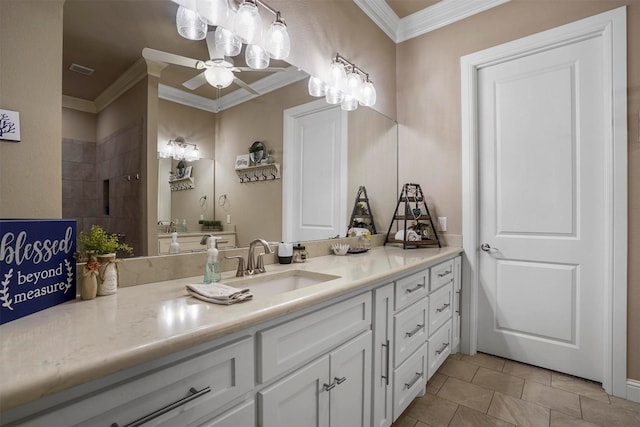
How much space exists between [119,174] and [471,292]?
97.6 inches

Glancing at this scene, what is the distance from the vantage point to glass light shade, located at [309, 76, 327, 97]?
208cm

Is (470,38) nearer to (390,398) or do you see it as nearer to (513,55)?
(513,55)

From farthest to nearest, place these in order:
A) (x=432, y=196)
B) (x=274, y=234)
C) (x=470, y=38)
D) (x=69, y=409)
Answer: (x=432, y=196)
(x=470, y=38)
(x=274, y=234)
(x=69, y=409)

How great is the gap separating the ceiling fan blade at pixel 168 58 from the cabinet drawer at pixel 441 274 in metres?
1.74

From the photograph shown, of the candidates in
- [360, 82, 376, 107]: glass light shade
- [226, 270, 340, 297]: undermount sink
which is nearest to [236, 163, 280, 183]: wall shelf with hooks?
[226, 270, 340, 297]: undermount sink

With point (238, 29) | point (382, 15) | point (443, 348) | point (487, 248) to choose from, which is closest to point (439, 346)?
point (443, 348)

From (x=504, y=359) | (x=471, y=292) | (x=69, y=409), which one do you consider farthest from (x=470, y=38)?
(x=69, y=409)

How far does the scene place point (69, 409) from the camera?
0.60 meters

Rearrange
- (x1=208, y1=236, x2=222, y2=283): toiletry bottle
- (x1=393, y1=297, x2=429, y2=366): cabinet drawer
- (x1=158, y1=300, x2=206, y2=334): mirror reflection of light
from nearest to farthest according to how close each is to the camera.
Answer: (x1=158, y1=300, x2=206, y2=334): mirror reflection of light
(x1=208, y1=236, x2=222, y2=283): toiletry bottle
(x1=393, y1=297, x2=429, y2=366): cabinet drawer

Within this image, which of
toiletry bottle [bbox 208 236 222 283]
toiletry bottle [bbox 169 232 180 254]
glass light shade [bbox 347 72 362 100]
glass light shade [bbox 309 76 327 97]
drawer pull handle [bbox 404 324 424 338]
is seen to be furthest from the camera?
glass light shade [bbox 347 72 362 100]

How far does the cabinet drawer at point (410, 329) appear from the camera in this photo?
63.5 inches

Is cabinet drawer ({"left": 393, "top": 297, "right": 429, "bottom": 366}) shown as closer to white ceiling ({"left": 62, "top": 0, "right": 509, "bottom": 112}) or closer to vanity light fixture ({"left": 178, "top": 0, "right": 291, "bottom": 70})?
white ceiling ({"left": 62, "top": 0, "right": 509, "bottom": 112})

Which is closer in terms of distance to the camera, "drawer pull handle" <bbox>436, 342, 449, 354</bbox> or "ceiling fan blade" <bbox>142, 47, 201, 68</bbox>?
"ceiling fan blade" <bbox>142, 47, 201, 68</bbox>

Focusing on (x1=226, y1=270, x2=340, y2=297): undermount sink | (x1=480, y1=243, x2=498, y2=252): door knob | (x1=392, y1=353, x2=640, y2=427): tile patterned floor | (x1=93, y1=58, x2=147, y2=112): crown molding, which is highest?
(x1=93, y1=58, x2=147, y2=112): crown molding
